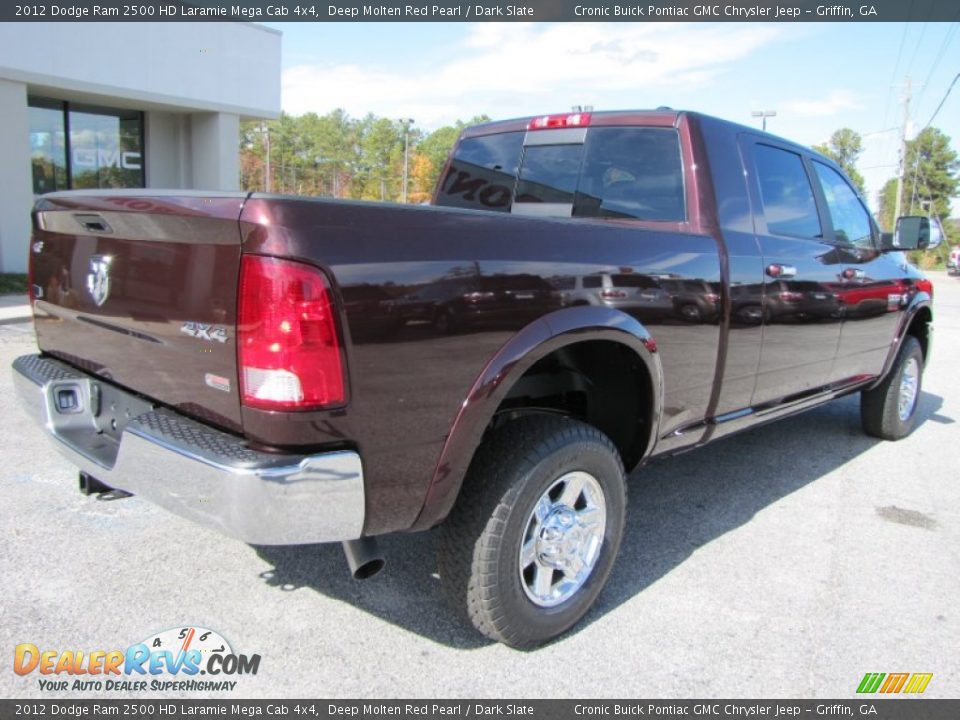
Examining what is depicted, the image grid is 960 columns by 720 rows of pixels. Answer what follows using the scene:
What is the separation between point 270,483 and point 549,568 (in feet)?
3.81

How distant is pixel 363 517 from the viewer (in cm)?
200

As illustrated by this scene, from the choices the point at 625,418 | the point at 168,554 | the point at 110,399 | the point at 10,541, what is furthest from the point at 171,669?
the point at 625,418

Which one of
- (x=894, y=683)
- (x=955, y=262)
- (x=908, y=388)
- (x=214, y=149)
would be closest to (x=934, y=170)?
(x=955, y=262)

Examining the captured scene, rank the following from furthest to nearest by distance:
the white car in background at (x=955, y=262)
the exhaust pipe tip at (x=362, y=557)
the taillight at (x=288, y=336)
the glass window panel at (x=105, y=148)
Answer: the white car in background at (x=955, y=262) < the glass window panel at (x=105, y=148) < the exhaust pipe tip at (x=362, y=557) < the taillight at (x=288, y=336)

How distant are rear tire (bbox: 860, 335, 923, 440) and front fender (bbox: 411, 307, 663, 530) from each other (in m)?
3.83

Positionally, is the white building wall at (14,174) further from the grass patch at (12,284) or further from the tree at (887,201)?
the tree at (887,201)

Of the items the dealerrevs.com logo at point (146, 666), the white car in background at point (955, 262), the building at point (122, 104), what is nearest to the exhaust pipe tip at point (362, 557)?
the dealerrevs.com logo at point (146, 666)

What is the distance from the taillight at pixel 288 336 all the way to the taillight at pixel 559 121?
2.33 m

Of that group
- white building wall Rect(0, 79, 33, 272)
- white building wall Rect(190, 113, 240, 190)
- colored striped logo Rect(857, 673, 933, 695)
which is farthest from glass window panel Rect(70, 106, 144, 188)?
colored striped logo Rect(857, 673, 933, 695)

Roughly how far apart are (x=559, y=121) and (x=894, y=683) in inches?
115

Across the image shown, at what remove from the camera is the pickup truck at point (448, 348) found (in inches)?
73.6
